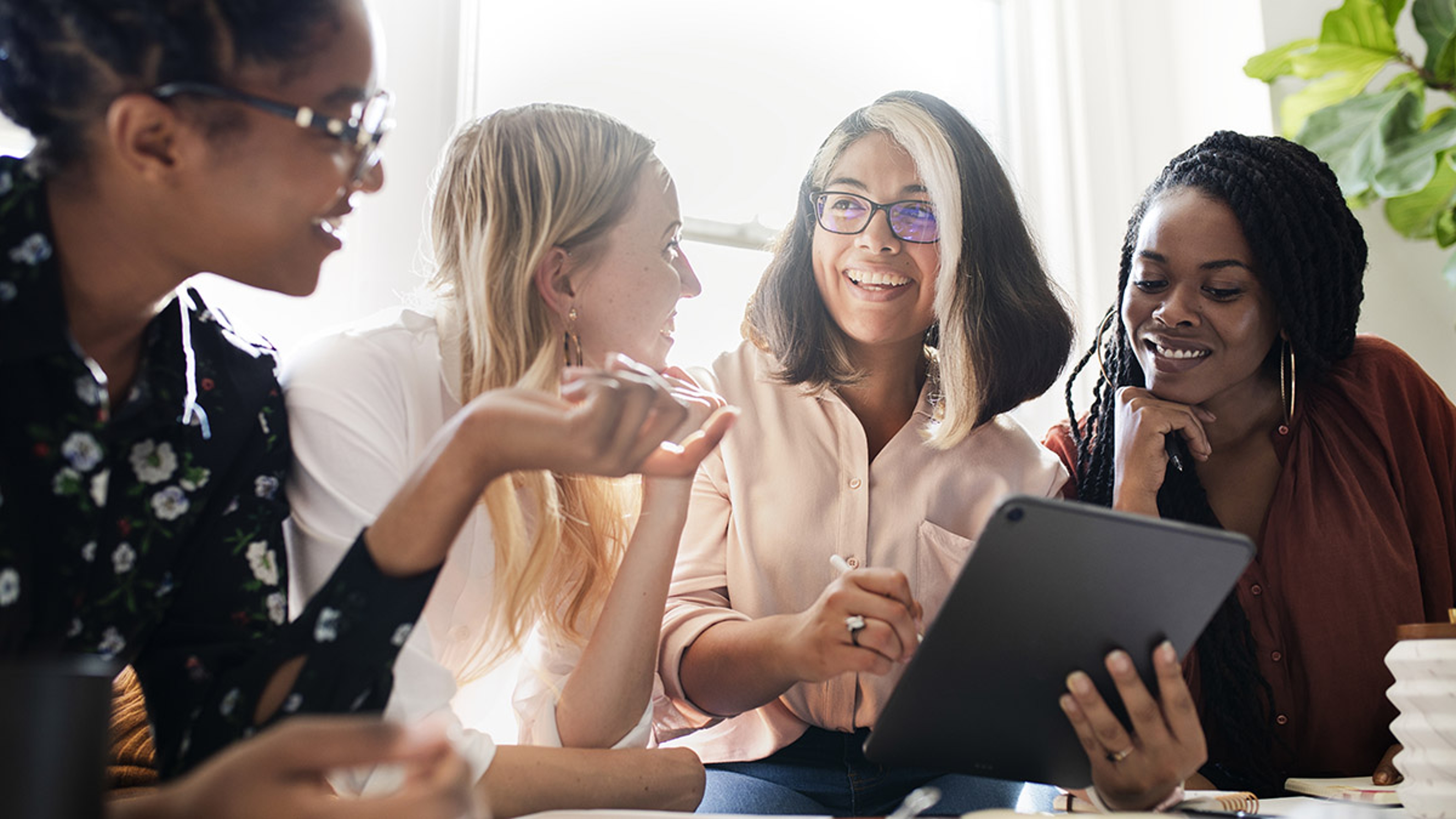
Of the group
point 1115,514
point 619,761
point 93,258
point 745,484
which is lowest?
point 619,761

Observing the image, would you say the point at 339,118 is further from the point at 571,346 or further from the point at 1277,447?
the point at 1277,447

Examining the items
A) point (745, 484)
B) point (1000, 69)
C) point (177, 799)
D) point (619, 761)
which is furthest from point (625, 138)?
point (1000, 69)

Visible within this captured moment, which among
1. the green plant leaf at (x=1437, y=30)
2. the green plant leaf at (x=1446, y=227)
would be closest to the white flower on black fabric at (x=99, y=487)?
the green plant leaf at (x=1437, y=30)

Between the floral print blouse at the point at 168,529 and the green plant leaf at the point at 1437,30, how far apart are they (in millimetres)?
2296

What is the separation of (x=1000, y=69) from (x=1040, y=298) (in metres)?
1.31

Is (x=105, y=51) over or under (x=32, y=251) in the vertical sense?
over

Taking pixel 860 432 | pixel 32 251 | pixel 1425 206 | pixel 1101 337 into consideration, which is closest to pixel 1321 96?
pixel 1425 206

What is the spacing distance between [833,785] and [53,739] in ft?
3.34

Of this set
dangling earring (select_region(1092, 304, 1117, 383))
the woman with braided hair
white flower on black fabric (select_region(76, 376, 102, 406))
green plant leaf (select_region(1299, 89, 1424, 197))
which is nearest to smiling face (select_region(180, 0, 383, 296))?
white flower on black fabric (select_region(76, 376, 102, 406))

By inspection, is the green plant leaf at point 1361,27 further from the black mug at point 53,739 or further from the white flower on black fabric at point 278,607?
the black mug at point 53,739

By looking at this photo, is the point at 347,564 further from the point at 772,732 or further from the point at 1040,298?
the point at 1040,298

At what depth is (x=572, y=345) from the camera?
130cm

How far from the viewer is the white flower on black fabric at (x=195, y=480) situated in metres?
0.92

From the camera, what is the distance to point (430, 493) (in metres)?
0.79
